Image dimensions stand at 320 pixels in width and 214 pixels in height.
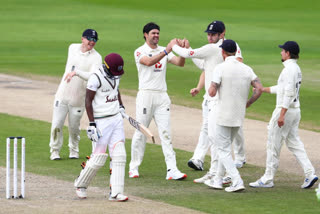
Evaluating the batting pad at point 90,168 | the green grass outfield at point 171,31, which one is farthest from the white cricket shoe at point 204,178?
the green grass outfield at point 171,31

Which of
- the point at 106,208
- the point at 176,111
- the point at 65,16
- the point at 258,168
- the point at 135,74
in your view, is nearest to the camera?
the point at 106,208

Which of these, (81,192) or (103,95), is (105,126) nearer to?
(103,95)

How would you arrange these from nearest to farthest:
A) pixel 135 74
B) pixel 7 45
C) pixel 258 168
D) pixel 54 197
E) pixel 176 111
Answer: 1. pixel 54 197
2. pixel 258 168
3. pixel 176 111
4. pixel 135 74
5. pixel 7 45

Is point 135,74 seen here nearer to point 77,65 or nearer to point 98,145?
point 77,65

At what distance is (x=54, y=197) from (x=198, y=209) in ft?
6.78

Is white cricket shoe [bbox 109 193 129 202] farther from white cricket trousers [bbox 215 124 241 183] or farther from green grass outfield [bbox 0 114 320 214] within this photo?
white cricket trousers [bbox 215 124 241 183]

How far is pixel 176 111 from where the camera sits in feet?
64.3

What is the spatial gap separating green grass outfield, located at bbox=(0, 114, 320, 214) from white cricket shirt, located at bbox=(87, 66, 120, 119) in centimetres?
132

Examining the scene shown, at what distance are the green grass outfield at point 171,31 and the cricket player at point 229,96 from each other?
256 inches

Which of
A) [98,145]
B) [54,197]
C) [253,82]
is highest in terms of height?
[253,82]

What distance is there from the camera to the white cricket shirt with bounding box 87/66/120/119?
36.1 ft

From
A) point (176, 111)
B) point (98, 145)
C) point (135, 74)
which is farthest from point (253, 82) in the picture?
point (135, 74)

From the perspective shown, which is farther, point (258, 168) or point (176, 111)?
point (176, 111)

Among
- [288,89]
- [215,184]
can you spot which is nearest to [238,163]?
[215,184]
